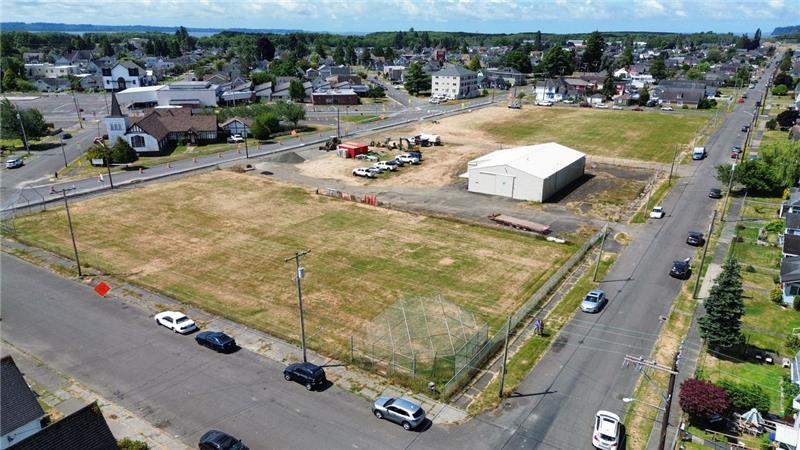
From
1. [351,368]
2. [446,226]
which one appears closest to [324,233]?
[446,226]

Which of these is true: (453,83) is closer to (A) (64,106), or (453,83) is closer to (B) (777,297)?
(A) (64,106)

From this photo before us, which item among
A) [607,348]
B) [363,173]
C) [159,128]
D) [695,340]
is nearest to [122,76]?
[159,128]

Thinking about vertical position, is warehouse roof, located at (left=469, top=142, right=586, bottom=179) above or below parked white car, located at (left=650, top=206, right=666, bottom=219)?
above

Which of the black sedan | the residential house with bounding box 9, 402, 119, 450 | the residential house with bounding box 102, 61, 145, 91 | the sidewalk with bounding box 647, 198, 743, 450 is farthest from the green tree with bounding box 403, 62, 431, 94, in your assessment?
the residential house with bounding box 9, 402, 119, 450

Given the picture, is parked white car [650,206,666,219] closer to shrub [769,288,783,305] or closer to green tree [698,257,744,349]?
shrub [769,288,783,305]

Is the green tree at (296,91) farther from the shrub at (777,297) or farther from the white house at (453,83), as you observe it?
the shrub at (777,297)

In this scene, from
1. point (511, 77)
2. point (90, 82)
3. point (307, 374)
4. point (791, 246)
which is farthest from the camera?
point (511, 77)
